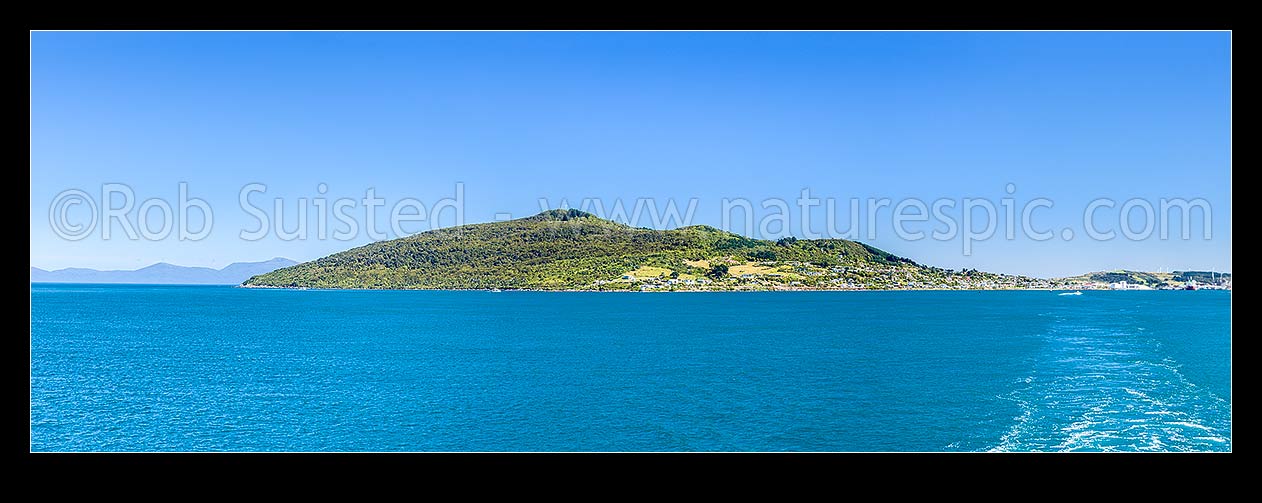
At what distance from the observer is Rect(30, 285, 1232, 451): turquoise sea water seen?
19.5 meters

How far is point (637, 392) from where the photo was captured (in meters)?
26.4

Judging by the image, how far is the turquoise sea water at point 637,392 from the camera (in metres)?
19.5

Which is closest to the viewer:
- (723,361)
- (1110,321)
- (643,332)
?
(723,361)

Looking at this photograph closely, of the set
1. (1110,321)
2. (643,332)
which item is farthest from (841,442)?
(1110,321)

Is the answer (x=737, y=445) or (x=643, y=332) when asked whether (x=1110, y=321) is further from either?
(x=737, y=445)

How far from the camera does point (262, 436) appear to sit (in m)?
20.6
